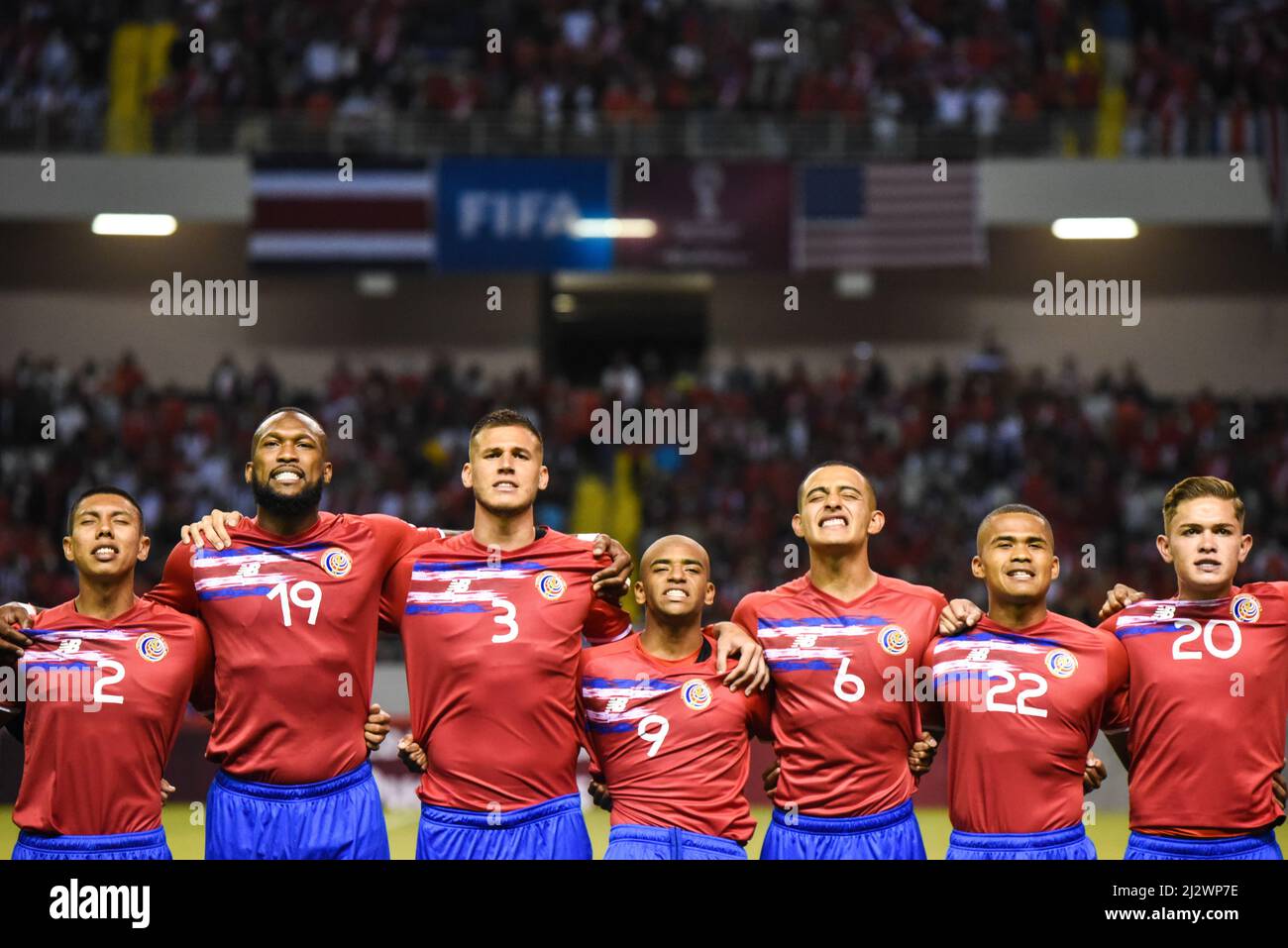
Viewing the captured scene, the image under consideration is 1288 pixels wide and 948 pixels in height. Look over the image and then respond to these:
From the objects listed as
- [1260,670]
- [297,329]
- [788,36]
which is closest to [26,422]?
[297,329]

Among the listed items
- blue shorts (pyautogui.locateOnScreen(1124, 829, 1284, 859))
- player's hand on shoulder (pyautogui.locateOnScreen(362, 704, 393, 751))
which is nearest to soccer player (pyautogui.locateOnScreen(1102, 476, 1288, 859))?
blue shorts (pyautogui.locateOnScreen(1124, 829, 1284, 859))

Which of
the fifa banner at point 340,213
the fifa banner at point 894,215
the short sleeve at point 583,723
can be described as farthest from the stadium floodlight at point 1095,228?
the short sleeve at point 583,723

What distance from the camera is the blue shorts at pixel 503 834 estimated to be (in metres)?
6.31

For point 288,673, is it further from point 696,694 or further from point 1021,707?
point 1021,707

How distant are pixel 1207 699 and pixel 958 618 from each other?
3.08 ft

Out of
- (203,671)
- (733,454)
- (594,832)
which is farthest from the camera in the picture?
(733,454)

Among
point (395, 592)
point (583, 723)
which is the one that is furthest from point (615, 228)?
point (583, 723)

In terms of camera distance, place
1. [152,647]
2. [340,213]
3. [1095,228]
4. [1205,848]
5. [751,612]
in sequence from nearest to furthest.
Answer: [1205,848] < [152,647] < [751,612] < [340,213] < [1095,228]

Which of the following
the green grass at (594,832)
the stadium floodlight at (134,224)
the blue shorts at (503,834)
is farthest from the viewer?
the stadium floodlight at (134,224)

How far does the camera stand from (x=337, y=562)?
6496 millimetres

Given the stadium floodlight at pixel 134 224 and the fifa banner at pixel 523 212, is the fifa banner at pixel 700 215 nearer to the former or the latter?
the fifa banner at pixel 523 212

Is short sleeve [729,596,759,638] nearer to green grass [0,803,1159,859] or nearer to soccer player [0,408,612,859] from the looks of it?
soccer player [0,408,612,859]

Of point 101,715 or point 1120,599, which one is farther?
point 1120,599

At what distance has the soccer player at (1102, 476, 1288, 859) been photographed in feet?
20.1
